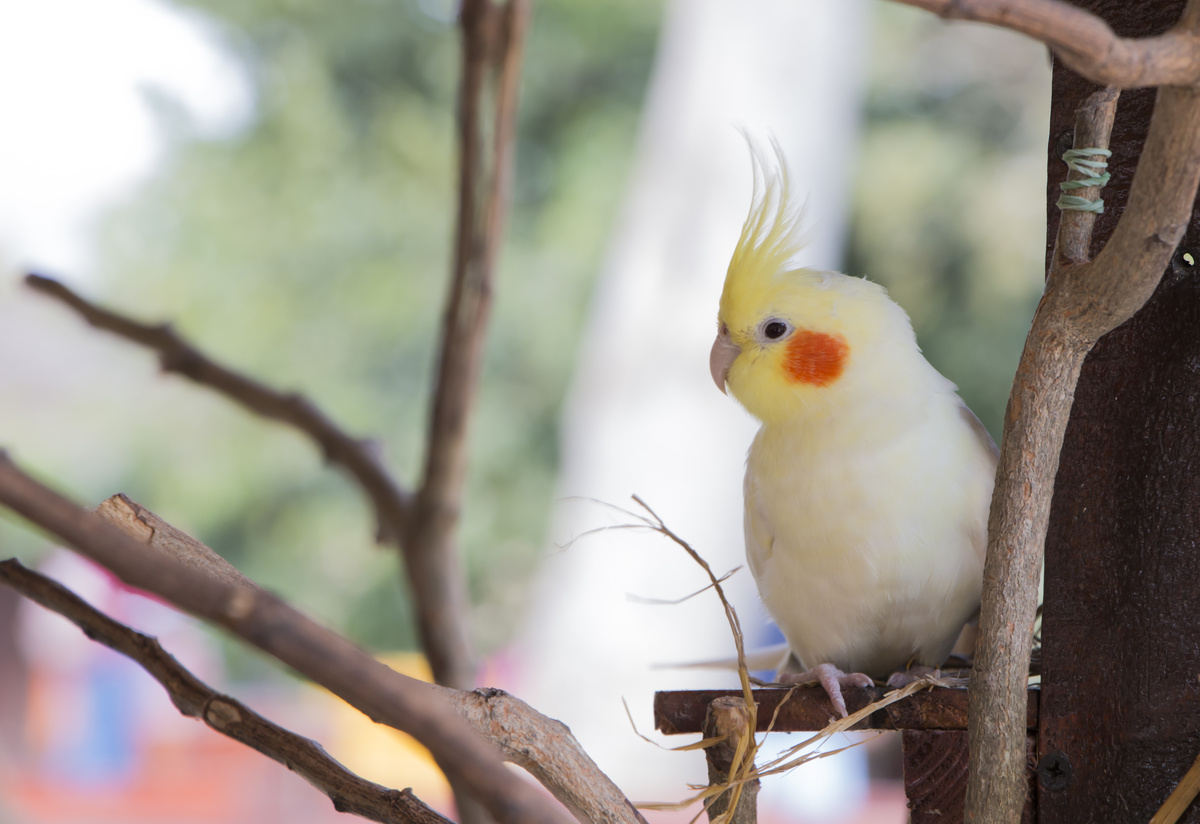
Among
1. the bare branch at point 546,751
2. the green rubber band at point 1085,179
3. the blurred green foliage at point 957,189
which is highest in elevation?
the blurred green foliage at point 957,189

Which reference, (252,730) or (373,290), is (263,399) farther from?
(373,290)

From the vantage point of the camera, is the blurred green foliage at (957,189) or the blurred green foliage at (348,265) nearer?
the blurred green foliage at (957,189)

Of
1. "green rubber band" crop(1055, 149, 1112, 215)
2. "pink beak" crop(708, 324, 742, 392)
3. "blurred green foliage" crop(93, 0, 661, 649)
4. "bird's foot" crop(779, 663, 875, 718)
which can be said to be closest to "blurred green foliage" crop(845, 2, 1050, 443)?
"blurred green foliage" crop(93, 0, 661, 649)

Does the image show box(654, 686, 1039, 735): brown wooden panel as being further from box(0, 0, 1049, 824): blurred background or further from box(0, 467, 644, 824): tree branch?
box(0, 0, 1049, 824): blurred background

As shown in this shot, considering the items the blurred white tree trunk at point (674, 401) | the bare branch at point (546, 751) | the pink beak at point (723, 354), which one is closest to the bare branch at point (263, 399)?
the pink beak at point (723, 354)

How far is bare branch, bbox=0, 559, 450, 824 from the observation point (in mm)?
586

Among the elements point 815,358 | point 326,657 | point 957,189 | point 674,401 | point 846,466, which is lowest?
point 326,657

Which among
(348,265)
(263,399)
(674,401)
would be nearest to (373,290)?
(348,265)

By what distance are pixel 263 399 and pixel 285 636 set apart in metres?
1.06

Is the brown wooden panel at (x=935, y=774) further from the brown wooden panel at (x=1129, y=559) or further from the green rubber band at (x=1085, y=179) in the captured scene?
the green rubber band at (x=1085, y=179)

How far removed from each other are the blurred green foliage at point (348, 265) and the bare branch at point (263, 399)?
4779 mm

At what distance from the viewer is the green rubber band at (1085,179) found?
547 mm

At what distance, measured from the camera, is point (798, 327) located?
3.08 ft

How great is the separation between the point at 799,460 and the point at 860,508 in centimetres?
8
